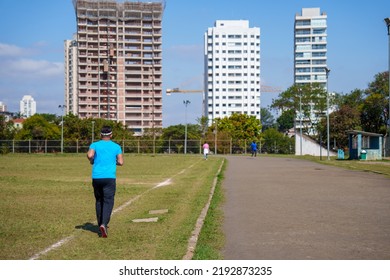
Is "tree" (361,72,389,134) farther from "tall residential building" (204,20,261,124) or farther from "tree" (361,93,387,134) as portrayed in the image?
"tall residential building" (204,20,261,124)

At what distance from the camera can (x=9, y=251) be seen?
703cm

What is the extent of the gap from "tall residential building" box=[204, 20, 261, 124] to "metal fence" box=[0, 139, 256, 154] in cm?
7736

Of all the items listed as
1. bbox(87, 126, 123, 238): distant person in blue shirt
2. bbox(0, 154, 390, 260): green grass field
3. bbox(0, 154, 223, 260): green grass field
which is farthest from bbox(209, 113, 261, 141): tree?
bbox(87, 126, 123, 238): distant person in blue shirt

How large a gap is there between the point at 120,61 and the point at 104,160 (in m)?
120

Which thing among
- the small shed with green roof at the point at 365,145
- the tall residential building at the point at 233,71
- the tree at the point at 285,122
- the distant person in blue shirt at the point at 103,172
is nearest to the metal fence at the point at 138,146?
the small shed with green roof at the point at 365,145

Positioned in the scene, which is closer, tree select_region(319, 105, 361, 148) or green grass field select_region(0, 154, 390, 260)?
green grass field select_region(0, 154, 390, 260)

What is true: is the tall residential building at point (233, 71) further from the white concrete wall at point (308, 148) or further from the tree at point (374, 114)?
the white concrete wall at point (308, 148)

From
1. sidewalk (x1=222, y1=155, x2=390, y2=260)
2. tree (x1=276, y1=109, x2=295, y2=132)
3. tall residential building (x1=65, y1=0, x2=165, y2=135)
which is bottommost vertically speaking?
sidewalk (x1=222, y1=155, x2=390, y2=260)

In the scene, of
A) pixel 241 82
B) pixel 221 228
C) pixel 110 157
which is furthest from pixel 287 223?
pixel 241 82

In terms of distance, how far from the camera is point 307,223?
983 centimetres

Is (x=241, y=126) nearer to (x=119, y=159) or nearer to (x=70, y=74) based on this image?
(x=119, y=159)

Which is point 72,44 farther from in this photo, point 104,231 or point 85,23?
point 104,231

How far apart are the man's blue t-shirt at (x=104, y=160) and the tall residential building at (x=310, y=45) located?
142 m

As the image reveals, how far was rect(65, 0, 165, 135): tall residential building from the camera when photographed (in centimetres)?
12556
